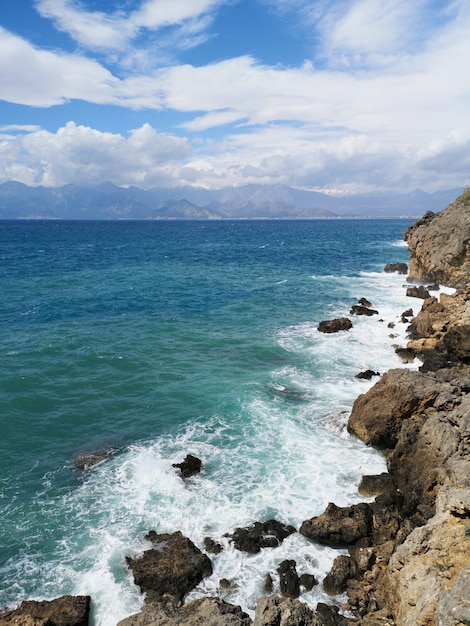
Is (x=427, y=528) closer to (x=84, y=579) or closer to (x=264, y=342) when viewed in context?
(x=84, y=579)

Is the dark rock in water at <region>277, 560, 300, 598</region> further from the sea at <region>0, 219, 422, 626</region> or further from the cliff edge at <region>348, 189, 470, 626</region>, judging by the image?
the cliff edge at <region>348, 189, 470, 626</region>

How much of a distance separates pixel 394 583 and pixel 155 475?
1209 centimetres

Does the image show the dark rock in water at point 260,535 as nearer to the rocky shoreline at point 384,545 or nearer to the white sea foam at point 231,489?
the rocky shoreline at point 384,545

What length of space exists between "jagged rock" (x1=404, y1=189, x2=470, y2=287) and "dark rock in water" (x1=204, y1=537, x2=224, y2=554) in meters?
44.2

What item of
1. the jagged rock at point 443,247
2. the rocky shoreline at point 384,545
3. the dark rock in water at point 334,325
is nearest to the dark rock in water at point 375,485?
the rocky shoreline at point 384,545

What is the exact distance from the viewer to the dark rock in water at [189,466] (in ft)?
69.9

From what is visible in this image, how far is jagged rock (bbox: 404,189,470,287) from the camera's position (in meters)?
52.6

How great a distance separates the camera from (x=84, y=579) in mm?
15852

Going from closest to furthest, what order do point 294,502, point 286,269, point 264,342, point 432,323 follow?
point 294,502, point 432,323, point 264,342, point 286,269

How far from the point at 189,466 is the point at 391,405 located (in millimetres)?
10801

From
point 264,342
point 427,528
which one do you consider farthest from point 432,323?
point 427,528

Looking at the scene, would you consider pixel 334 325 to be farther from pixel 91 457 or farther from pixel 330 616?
pixel 330 616

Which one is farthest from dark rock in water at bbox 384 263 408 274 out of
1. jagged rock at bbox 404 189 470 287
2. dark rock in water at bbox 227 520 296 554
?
dark rock in water at bbox 227 520 296 554

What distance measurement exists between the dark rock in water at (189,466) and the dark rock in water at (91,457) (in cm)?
403
